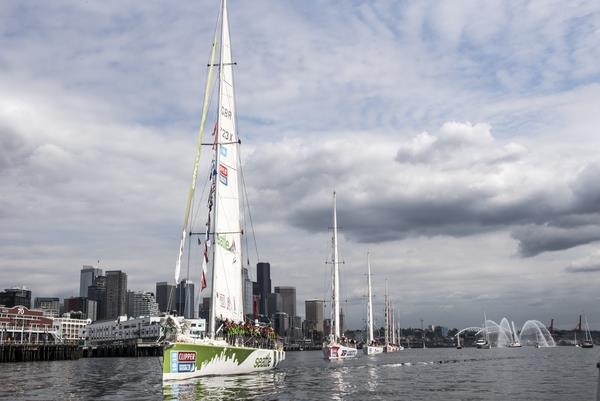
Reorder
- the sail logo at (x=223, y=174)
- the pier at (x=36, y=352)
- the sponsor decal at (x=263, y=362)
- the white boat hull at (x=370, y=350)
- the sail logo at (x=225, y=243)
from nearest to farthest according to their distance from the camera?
1. the sail logo at (x=225, y=243)
2. the sail logo at (x=223, y=174)
3. the sponsor decal at (x=263, y=362)
4. the pier at (x=36, y=352)
5. the white boat hull at (x=370, y=350)

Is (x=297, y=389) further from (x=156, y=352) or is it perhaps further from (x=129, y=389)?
(x=156, y=352)

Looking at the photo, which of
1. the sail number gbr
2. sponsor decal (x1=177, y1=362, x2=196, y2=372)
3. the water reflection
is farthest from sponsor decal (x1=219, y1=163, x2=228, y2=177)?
the water reflection

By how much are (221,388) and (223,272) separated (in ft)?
35.9

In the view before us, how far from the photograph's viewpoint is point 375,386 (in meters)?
44.4

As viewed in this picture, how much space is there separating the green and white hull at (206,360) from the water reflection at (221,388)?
1.95 ft

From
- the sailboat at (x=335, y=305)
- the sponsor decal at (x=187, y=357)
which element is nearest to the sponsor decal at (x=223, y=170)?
the sponsor decal at (x=187, y=357)

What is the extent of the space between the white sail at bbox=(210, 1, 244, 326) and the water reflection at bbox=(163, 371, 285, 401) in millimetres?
4840

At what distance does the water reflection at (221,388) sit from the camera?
1312 inches

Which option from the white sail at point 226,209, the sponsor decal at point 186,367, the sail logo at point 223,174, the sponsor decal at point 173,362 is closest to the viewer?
the sponsor decal at point 173,362

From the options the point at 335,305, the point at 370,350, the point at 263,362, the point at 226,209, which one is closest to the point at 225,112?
the point at 226,209

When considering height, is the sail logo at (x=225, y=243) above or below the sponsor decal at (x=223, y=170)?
below

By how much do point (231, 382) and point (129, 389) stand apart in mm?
7048

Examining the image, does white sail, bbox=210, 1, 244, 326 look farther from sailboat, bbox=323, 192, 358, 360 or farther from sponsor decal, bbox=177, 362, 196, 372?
sailboat, bbox=323, 192, 358, 360

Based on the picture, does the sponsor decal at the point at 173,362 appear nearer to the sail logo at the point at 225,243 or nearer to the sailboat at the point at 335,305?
the sail logo at the point at 225,243
